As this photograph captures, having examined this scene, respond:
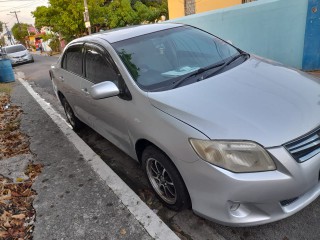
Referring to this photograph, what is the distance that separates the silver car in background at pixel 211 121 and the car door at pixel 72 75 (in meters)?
0.53

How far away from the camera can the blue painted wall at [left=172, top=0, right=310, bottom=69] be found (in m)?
6.89

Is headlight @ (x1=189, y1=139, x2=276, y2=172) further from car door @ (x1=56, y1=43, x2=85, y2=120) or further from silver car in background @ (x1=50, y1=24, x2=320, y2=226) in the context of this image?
car door @ (x1=56, y1=43, x2=85, y2=120)

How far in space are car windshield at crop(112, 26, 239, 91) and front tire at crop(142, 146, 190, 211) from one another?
2.15ft

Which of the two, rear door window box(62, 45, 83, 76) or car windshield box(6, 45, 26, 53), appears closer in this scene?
rear door window box(62, 45, 83, 76)

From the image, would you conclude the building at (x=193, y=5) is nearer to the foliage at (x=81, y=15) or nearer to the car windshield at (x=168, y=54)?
the car windshield at (x=168, y=54)

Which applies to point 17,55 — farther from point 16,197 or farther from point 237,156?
point 237,156

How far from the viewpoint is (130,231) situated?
272 centimetres

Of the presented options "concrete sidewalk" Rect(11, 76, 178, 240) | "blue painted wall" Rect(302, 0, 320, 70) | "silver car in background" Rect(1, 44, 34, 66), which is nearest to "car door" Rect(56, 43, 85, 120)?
"concrete sidewalk" Rect(11, 76, 178, 240)

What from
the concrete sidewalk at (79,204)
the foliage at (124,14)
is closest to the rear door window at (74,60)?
the concrete sidewalk at (79,204)

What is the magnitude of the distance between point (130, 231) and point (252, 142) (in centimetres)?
138

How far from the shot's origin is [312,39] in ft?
21.7

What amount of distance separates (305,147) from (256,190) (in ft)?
1.59

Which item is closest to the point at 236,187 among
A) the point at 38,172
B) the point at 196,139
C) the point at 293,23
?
the point at 196,139

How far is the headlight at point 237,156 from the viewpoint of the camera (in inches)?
83.7
